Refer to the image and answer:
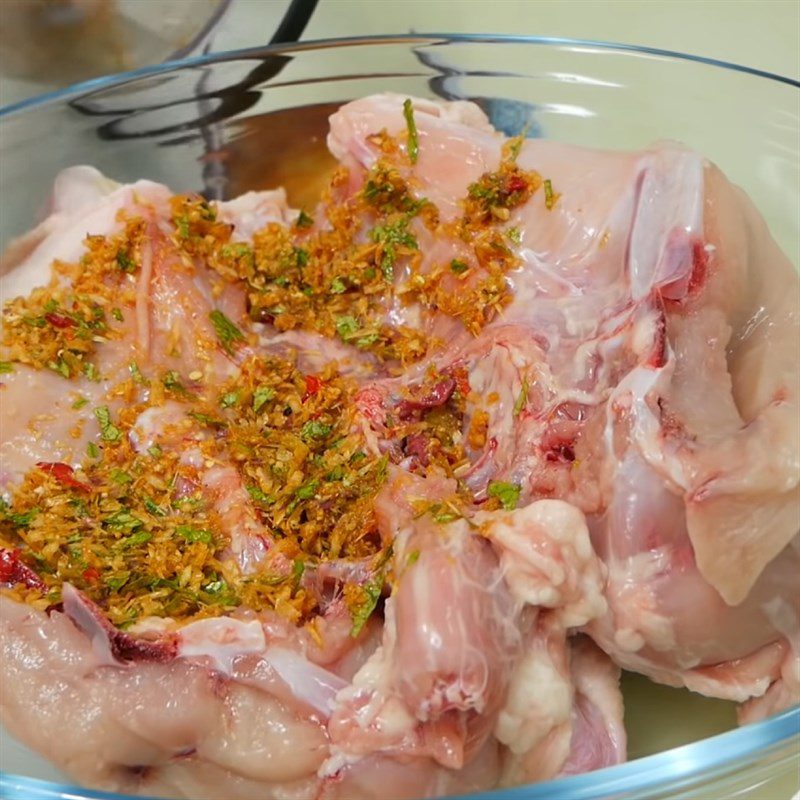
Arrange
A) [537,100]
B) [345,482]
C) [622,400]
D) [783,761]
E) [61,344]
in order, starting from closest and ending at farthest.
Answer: [783,761] → [622,400] → [345,482] → [61,344] → [537,100]

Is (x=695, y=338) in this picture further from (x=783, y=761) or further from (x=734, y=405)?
(x=783, y=761)

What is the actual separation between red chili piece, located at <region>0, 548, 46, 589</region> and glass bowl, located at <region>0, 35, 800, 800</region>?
47.9 inches

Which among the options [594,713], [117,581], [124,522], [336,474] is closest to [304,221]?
[336,474]

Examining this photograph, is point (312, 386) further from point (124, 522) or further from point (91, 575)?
point (91, 575)

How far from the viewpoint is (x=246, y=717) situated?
138cm

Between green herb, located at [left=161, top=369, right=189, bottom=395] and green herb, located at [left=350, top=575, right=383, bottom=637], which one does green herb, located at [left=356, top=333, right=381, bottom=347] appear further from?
green herb, located at [left=350, top=575, right=383, bottom=637]

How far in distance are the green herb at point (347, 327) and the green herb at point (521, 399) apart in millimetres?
442

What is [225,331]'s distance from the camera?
6.25 feet

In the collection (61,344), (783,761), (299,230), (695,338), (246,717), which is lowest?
(246,717)

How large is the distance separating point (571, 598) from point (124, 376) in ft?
3.33

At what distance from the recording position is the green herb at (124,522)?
158 centimetres

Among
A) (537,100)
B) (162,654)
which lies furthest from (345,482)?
(537,100)

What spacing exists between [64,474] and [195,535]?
1.07ft

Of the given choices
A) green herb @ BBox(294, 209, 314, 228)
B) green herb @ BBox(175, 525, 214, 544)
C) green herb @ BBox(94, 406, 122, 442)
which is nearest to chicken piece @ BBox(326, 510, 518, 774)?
green herb @ BBox(175, 525, 214, 544)
